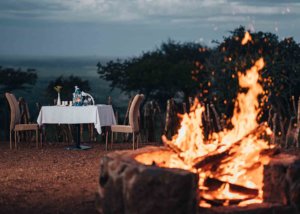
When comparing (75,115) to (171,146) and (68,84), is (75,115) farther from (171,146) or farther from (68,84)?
(68,84)

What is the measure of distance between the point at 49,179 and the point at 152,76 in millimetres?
18221

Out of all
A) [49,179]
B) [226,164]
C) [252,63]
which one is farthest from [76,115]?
[252,63]

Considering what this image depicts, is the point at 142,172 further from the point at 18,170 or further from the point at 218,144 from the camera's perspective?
the point at 18,170

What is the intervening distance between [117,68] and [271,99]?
1136 cm

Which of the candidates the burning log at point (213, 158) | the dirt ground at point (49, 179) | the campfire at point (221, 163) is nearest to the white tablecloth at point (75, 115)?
the dirt ground at point (49, 179)

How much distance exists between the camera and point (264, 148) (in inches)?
236

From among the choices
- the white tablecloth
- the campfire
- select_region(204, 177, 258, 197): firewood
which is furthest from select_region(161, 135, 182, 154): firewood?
the white tablecloth

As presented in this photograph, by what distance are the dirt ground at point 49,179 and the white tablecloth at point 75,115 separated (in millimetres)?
523

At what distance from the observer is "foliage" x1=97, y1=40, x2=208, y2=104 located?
25.9m

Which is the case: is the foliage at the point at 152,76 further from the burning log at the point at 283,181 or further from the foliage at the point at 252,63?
the burning log at the point at 283,181

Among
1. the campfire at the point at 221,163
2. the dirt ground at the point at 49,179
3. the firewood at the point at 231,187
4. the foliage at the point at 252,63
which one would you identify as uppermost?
the foliage at the point at 252,63

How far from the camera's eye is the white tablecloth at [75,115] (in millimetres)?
10984

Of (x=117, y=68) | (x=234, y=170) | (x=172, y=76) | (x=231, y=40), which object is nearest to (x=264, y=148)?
(x=234, y=170)

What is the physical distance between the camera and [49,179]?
796cm
